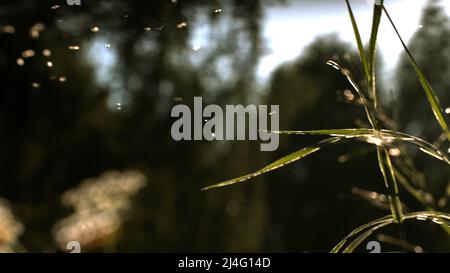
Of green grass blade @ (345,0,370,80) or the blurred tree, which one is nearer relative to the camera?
green grass blade @ (345,0,370,80)

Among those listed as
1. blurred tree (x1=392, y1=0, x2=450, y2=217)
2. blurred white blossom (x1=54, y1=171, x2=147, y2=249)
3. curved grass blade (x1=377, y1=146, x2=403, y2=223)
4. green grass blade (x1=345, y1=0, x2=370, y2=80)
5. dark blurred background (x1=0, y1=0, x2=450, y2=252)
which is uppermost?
blurred tree (x1=392, y1=0, x2=450, y2=217)

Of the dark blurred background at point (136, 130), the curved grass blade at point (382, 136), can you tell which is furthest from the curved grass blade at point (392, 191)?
Answer: the dark blurred background at point (136, 130)

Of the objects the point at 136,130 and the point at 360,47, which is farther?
the point at 136,130

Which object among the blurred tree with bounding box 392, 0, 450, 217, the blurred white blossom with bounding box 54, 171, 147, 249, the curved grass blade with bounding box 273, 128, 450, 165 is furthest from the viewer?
the blurred tree with bounding box 392, 0, 450, 217

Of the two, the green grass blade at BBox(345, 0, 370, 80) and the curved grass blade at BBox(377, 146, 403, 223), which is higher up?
the green grass blade at BBox(345, 0, 370, 80)

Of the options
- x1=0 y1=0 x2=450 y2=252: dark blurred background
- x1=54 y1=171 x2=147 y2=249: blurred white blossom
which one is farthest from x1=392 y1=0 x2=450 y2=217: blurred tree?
x1=54 y1=171 x2=147 y2=249: blurred white blossom

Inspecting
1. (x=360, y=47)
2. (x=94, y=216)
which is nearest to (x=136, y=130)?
(x=94, y=216)

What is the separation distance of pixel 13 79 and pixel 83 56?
1345 mm

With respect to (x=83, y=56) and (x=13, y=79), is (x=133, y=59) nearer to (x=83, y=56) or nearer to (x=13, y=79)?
(x=13, y=79)

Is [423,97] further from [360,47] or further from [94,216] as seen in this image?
[360,47]

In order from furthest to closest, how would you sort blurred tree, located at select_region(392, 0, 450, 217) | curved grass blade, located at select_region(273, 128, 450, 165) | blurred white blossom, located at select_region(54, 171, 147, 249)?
blurred tree, located at select_region(392, 0, 450, 217)
blurred white blossom, located at select_region(54, 171, 147, 249)
curved grass blade, located at select_region(273, 128, 450, 165)

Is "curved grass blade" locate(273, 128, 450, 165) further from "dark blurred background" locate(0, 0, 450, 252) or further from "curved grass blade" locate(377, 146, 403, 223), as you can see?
"dark blurred background" locate(0, 0, 450, 252)

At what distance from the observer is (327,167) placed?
11.4m

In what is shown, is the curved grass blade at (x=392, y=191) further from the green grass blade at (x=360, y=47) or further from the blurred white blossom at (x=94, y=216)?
the blurred white blossom at (x=94, y=216)
